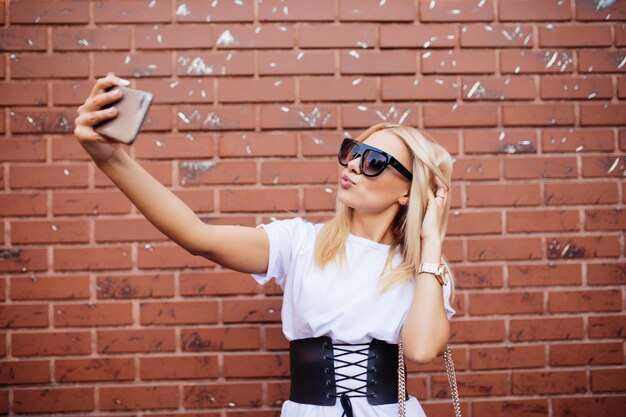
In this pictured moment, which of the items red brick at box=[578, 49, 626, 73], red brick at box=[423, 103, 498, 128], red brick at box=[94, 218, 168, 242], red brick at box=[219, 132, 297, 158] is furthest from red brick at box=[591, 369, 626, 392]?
red brick at box=[94, 218, 168, 242]

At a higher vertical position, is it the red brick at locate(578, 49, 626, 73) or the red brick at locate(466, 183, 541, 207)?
the red brick at locate(578, 49, 626, 73)

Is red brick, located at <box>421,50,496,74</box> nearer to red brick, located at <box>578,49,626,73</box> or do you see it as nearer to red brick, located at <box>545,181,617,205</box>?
red brick, located at <box>578,49,626,73</box>

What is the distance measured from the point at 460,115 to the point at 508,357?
1.16 meters

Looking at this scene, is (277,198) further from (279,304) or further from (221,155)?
(279,304)

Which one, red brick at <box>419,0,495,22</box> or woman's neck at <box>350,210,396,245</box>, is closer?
woman's neck at <box>350,210,396,245</box>

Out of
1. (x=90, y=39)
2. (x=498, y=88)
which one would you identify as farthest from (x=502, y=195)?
(x=90, y=39)

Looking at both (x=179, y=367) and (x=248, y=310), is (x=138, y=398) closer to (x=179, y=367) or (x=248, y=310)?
(x=179, y=367)

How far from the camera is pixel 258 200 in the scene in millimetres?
2715

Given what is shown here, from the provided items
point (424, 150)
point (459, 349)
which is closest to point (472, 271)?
point (459, 349)

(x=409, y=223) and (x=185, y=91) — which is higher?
(x=185, y=91)

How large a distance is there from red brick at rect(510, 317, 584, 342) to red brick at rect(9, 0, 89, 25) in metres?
2.44

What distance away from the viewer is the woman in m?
2.10

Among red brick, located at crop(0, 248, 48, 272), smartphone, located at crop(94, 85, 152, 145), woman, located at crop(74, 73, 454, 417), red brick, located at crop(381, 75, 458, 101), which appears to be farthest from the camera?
red brick, located at crop(381, 75, 458, 101)

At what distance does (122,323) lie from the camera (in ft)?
8.79
